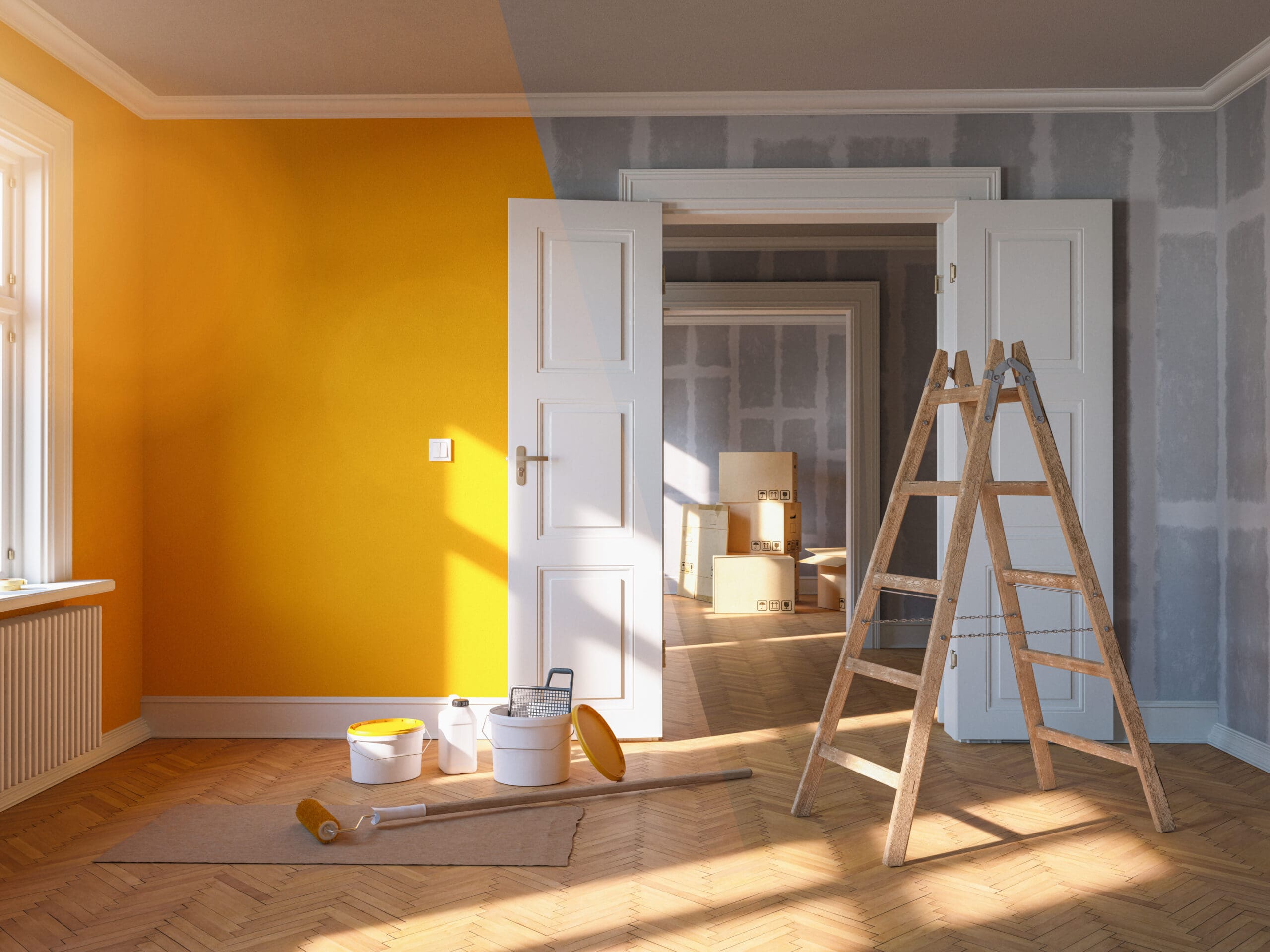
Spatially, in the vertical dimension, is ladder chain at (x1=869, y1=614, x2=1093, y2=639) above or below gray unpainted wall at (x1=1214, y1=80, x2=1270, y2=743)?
below

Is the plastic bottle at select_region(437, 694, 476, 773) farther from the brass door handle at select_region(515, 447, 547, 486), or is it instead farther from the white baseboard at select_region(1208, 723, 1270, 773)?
the white baseboard at select_region(1208, 723, 1270, 773)

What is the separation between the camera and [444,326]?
3.94 m

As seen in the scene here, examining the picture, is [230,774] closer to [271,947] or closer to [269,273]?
[271,947]

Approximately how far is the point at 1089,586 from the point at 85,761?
11.7 ft

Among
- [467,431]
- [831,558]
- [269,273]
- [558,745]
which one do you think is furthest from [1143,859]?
[831,558]

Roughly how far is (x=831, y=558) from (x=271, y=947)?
683cm

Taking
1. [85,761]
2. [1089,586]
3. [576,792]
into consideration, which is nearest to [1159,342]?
[1089,586]

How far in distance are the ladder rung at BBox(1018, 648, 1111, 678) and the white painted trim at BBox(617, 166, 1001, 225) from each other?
6.16ft

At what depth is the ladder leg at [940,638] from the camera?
253cm

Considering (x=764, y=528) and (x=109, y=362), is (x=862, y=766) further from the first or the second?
(x=764, y=528)

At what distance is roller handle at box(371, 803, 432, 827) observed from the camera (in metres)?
2.83

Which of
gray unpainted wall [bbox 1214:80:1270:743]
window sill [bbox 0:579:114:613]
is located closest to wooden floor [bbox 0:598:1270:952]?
gray unpainted wall [bbox 1214:80:1270:743]

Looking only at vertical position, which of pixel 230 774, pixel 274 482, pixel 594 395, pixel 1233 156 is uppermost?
pixel 1233 156

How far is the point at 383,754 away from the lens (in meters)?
3.28
